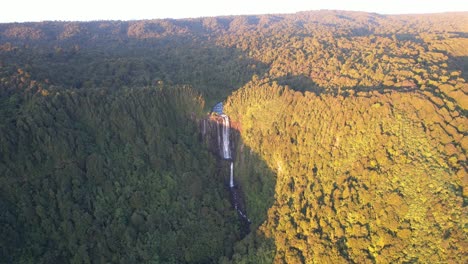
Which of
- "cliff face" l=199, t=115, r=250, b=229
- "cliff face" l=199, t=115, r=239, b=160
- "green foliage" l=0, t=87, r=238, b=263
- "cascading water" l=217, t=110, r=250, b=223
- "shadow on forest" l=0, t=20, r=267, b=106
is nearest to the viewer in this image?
"green foliage" l=0, t=87, r=238, b=263

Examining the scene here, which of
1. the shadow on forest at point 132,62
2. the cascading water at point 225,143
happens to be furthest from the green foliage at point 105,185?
the shadow on forest at point 132,62

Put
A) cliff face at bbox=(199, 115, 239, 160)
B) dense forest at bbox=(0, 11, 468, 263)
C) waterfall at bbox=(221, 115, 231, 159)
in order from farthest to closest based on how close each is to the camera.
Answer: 1. waterfall at bbox=(221, 115, 231, 159)
2. cliff face at bbox=(199, 115, 239, 160)
3. dense forest at bbox=(0, 11, 468, 263)

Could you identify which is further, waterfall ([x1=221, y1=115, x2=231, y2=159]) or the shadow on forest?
waterfall ([x1=221, y1=115, x2=231, y2=159])

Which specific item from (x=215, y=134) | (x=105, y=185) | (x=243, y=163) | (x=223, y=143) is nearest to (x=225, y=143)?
(x=223, y=143)

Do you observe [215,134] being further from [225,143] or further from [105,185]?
[105,185]

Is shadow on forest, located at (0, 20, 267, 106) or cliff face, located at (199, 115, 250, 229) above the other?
shadow on forest, located at (0, 20, 267, 106)

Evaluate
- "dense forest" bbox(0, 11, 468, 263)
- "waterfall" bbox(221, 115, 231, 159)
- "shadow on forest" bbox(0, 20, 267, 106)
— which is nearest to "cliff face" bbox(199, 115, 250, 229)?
"waterfall" bbox(221, 115, 231, 159)

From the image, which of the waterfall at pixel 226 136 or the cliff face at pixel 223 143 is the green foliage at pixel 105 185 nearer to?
the cliff face at pixel 223 143

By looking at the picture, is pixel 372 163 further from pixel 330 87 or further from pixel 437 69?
pixel 437 69

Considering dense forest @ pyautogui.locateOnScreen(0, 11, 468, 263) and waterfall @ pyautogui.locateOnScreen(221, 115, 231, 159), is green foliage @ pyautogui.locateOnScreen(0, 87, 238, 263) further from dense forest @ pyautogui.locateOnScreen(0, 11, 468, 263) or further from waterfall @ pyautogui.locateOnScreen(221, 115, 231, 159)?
waterfall @ pyautogui.locateOnScreen(221, 115, 231, 159)
